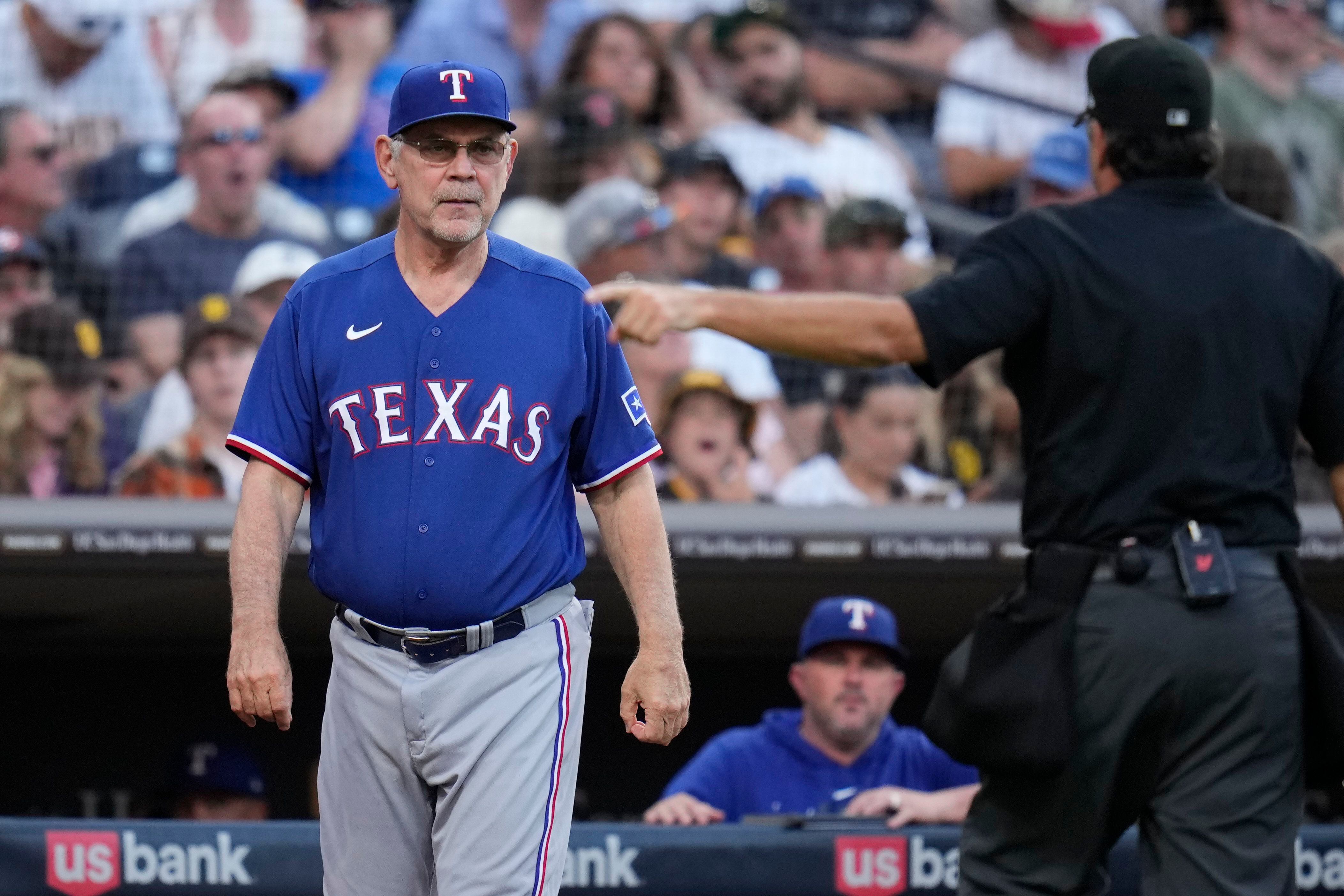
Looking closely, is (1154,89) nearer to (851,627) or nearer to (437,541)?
(437,541)

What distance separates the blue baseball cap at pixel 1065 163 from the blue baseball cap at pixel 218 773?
315 cm

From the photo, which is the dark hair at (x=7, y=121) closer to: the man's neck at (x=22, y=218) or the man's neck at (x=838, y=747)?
the man's neck at (x=22, y=218)

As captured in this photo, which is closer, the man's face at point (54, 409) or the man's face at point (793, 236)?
the man's face at point (54, 409)

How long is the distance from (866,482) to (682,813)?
5.47 feet

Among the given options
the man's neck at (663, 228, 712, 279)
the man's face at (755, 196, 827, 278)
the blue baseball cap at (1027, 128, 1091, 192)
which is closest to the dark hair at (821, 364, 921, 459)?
the man's face at (755, 196, 827, 278)

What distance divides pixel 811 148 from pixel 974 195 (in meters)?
0.59

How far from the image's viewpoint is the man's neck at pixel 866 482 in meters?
5.04

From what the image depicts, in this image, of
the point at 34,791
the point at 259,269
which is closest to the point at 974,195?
the point at 259,269

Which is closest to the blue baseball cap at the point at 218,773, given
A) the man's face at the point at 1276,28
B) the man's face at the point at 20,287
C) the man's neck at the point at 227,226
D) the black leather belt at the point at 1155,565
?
the man's face at the point at 20,287

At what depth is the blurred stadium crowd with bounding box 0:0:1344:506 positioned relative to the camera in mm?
5035

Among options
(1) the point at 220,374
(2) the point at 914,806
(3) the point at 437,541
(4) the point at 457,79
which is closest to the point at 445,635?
(3) the point at 437,541

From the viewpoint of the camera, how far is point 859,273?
17.9 feet

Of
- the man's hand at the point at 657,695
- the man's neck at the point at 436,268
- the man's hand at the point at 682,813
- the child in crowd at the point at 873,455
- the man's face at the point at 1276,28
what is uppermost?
the man's face at the point at 1276,28

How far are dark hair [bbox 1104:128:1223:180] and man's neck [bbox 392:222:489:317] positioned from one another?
875 mm
